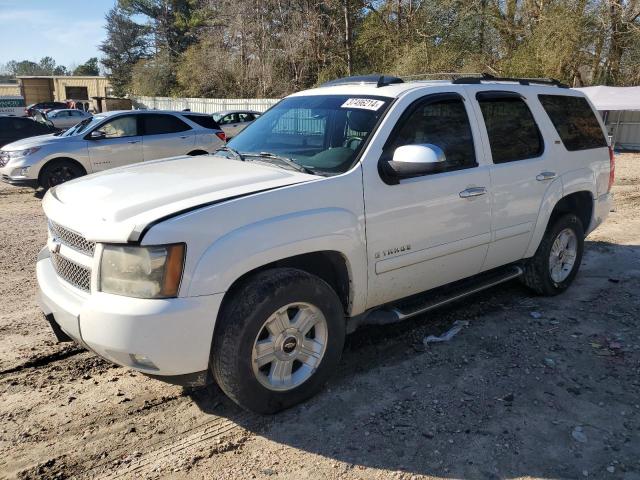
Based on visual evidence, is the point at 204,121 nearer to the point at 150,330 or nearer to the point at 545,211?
the point at 545,211

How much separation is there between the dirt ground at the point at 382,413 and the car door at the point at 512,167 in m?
0.73

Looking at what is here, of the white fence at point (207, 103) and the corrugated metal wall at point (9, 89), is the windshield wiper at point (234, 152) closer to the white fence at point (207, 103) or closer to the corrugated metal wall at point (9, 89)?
the white fence at point (207, 103)

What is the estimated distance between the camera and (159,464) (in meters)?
2.83

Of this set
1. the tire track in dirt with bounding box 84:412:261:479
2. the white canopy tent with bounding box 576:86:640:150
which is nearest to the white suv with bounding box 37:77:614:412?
the tire track in dirt with bounding box 84:412:261:479

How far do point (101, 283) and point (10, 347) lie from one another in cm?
193

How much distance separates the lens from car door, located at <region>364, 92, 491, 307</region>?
3457 millimetres

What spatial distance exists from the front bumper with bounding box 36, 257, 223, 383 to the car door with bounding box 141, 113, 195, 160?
340 inches

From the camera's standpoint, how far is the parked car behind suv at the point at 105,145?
996 cm

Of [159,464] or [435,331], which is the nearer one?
[159,464]

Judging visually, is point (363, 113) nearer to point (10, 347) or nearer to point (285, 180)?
point (285, 180)

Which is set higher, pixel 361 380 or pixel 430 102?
pixel 430 102

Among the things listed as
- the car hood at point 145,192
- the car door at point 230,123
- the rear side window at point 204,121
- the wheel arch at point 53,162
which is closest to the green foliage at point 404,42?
the car door at point 230,123

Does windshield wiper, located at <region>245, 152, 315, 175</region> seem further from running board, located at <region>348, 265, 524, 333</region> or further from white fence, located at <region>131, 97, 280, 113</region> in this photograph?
white fence, located at <region>131, 97, 280, 113</region>

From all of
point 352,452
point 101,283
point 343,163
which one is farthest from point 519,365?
point 101,283
